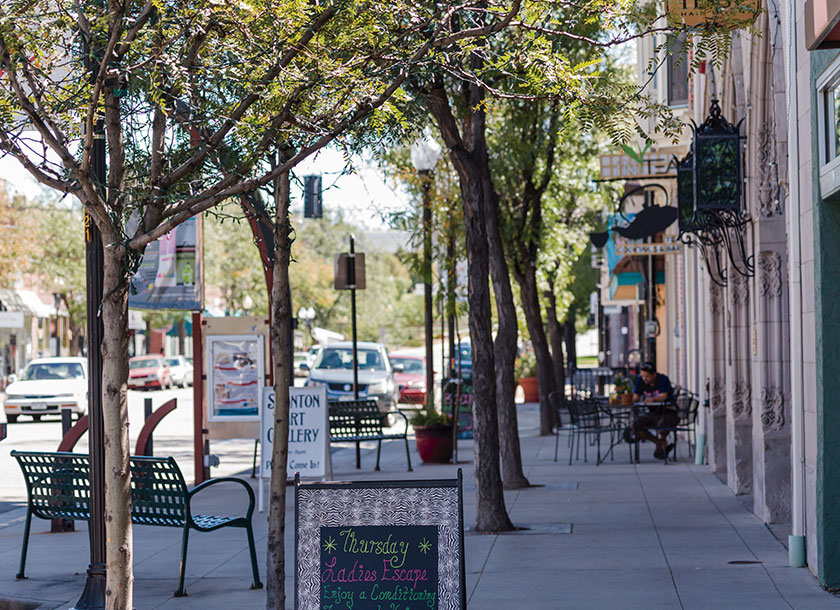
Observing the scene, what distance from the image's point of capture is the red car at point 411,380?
34031 millimetres

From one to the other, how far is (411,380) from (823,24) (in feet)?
95.5

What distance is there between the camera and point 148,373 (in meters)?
49.7

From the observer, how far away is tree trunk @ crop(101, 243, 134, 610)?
614cm

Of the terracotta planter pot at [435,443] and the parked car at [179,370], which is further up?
the parked car at [179,370]

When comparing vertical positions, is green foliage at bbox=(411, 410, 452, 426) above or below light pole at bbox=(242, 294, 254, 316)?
below

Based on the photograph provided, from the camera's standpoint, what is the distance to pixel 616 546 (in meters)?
10.1

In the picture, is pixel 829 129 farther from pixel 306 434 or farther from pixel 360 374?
pixel 360 374

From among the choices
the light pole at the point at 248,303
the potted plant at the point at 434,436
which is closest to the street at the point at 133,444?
the potted plant at the point at 434,436

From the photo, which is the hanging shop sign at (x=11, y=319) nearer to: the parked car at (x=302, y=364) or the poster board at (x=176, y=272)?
the parked car at (x=302, y=364)

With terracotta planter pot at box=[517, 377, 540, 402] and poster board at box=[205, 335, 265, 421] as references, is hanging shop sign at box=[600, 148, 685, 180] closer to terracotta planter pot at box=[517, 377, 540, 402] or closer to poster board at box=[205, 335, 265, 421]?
poster board at box=[205, 335, 265, 421]

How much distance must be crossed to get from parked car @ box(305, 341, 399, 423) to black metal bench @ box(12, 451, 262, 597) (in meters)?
18.6

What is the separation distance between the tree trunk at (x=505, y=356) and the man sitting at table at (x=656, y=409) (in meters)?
3.46

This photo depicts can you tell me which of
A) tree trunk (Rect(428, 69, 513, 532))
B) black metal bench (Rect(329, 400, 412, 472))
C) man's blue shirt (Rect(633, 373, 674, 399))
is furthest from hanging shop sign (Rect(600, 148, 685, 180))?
tree trunk (Rect(428, 69, 513, 532))

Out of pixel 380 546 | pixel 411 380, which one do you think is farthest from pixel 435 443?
pixel 411 380
